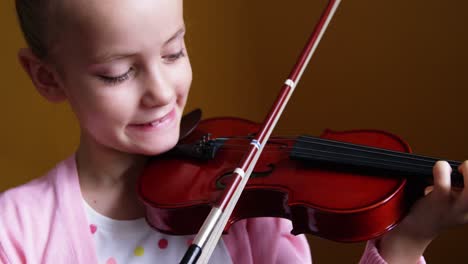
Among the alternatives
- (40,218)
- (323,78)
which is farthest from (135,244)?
(323,78)

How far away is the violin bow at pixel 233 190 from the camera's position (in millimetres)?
507

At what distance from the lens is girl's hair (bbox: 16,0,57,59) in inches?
26.1

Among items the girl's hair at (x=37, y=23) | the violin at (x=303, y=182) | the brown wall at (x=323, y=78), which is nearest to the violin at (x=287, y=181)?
the violin at (x=303, y=182)

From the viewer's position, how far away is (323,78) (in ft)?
4.14

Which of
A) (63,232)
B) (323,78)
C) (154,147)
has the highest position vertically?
(323,78)

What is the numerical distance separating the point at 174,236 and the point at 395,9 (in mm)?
640

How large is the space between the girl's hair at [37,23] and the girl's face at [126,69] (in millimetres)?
21

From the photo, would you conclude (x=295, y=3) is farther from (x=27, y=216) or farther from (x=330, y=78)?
(x=27, y=216)

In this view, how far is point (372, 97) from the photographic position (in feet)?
3.97

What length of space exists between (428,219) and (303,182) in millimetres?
148

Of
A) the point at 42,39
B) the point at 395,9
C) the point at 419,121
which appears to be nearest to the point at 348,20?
the point at 395,9

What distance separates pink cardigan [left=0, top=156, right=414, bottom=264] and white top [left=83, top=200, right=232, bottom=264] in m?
0.01

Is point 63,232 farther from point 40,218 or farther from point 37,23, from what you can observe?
point 37,23

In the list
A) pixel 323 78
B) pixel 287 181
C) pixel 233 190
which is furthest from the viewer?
pixel 323 78
